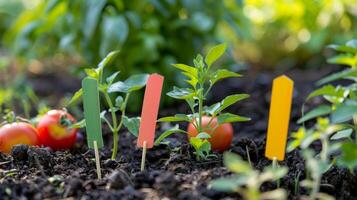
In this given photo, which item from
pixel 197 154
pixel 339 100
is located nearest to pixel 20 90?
pixel 197 154

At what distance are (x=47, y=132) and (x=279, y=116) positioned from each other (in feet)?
3.12

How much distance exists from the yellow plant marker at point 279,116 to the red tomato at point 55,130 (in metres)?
0.87

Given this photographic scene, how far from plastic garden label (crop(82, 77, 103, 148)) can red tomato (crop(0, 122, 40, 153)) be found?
1.15 feet

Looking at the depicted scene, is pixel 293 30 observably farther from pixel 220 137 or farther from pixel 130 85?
pixel 130 85

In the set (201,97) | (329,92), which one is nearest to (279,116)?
(329,92)

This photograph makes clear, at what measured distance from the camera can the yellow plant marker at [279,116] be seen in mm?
1576

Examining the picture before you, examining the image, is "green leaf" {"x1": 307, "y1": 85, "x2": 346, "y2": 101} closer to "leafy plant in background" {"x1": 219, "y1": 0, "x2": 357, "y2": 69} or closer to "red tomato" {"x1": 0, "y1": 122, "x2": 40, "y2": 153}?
"red tomato" {"x1": 0, "y1": 122, "x2": 40, "y2": 153}

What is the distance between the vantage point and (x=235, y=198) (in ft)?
4.99

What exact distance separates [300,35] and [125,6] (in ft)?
5.14

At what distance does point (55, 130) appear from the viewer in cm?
218

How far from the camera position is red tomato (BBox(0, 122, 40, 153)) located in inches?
80.0

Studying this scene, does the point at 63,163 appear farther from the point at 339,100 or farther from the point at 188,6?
the point at 188,6

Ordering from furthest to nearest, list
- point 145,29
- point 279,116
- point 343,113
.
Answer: point 145,29, point 279,116, point 343,113

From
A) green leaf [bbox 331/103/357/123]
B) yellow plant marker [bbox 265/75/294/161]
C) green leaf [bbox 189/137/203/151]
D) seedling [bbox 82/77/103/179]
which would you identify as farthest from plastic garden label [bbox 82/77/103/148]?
green leaf [bbox 331/103/357/123]
